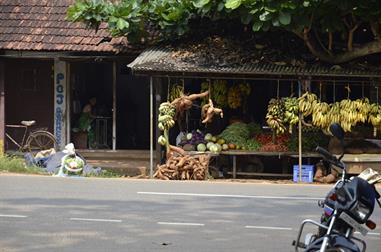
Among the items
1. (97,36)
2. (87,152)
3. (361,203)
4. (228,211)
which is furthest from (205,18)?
(361,203)

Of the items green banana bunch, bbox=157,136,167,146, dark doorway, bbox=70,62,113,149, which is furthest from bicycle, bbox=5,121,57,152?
green banana bunch, bbox=157,136,167,146

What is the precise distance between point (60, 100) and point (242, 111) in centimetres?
503

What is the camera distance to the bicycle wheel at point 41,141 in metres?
18.6

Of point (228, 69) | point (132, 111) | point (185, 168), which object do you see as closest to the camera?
point (228, 69)

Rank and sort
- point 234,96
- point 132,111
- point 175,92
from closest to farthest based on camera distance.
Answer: point 175,92, point 234,96, point 132,111

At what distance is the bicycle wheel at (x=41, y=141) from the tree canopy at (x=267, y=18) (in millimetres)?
3358

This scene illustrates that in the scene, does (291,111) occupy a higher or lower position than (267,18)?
lower

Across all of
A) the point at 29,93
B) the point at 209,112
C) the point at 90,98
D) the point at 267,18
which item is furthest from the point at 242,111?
the point at 29,93

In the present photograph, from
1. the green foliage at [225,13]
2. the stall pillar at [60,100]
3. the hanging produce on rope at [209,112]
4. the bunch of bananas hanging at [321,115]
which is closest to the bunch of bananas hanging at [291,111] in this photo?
the bunch of bananas hanging at [321,115]

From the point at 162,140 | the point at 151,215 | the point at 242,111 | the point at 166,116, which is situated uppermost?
the point at 242,111

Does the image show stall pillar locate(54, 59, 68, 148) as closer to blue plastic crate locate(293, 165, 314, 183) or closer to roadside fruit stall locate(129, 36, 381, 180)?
roadside fruit stall locate(129, 36, 381, 180)

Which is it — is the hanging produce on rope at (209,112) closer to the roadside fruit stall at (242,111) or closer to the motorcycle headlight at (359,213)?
the roadside fruit stall at (242,111)

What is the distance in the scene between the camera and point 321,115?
50.8 feet

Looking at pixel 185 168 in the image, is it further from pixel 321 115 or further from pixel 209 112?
pixel 321 115
